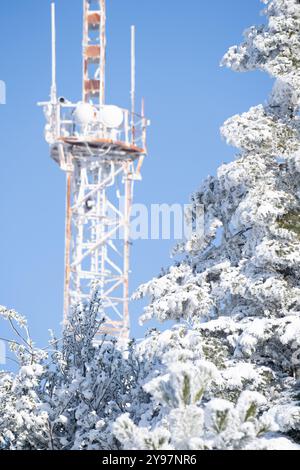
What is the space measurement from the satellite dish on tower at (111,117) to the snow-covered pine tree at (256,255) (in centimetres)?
2194

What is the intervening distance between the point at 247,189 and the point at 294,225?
3.01ft

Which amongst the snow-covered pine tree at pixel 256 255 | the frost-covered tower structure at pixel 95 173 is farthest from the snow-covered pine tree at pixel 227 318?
the frost-covered tower structure at pixel 95 173

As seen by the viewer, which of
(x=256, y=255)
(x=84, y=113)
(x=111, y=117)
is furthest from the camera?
(x=111, y=117)

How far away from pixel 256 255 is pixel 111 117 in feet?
84.3

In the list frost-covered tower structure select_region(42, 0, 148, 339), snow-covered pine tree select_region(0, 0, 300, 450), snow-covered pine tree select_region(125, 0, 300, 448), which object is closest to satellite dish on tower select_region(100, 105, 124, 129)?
frost-covered tower structure select_region(42, 0, 148, 339)

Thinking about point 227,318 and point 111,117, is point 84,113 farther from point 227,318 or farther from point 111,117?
point 227,318

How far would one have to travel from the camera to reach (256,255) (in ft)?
36.9

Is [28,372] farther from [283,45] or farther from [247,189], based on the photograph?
[283,45]

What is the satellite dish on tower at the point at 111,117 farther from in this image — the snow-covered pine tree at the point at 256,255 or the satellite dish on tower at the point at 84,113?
the snow-covered pine tree at the point at 256,255

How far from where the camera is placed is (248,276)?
1169 centimetres

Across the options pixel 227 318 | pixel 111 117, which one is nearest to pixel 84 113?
Result: pixel 111 117

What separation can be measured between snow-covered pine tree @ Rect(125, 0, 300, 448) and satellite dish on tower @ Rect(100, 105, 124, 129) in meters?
21.9

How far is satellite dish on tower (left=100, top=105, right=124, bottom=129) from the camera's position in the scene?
36.0 meters
